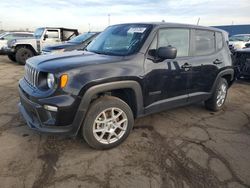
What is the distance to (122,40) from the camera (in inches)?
153

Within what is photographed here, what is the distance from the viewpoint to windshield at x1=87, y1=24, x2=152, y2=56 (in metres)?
3.58

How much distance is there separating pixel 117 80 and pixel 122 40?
99cm

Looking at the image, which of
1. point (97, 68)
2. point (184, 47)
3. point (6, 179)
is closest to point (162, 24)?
point (184, 47)

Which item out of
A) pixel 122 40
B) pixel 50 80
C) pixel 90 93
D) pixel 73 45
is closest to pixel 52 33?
pixel 73 45

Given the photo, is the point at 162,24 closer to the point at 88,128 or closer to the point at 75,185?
the point at 88,128

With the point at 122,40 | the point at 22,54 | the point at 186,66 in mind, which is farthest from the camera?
the point at 22,54

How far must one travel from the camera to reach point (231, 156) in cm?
329

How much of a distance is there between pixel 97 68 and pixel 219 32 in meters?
3.11

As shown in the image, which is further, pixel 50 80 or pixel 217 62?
pixel 217 62

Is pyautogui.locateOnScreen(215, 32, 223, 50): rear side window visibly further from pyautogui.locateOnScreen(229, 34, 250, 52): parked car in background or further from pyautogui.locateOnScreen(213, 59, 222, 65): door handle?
pyautogui.locateOnScreen(229, 34, 250, 52): parked car in background

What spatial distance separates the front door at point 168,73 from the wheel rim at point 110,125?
1.54 feet

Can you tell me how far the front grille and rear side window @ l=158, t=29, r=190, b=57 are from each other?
188cm

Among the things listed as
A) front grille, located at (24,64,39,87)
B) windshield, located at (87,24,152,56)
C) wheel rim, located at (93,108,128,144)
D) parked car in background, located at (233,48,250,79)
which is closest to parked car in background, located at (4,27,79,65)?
parked car in background, located at (233,48,250,79)

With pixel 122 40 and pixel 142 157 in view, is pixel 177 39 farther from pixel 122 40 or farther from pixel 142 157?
pixel 142 157
